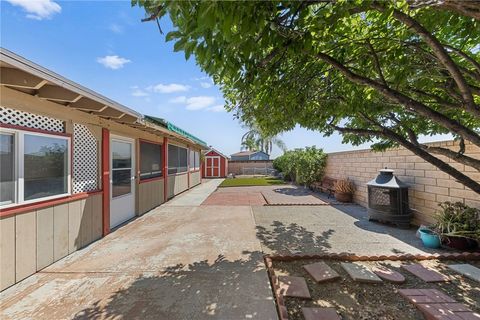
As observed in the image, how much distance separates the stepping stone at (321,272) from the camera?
3.10m

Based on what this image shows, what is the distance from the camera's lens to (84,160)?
4613 millimetres

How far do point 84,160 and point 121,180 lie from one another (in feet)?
5.19

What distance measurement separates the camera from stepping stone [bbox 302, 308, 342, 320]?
2312mm

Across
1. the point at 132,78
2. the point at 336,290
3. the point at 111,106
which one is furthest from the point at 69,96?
the point at 336,290

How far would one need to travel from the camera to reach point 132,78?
22.1 ft

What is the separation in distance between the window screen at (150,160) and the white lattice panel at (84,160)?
89.5 inches

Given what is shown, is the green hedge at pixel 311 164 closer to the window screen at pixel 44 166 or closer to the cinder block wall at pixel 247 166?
the window screen at pixel 44 166

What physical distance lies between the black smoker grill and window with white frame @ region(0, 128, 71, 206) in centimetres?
721

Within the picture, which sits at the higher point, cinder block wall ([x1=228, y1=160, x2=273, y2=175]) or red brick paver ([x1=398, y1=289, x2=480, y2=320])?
cinder block wall ([x1=228, y1=160, x2=273, y2=175])

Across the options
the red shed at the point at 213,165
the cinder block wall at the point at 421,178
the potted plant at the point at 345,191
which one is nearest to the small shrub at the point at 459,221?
the cinder block wall at the point at 421,178

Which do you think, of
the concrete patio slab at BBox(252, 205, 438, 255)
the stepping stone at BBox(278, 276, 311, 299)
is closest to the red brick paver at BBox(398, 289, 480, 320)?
the stepping stone at BBox(278, 276, 311, 299)

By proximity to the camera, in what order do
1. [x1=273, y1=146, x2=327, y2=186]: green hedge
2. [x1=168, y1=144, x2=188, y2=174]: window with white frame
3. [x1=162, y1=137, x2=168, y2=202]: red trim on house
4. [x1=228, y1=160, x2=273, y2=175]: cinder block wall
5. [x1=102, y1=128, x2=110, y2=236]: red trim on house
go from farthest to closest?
[x1=228, y1=160, x2=273, y2=175]: cinder block wall < [x1=273, y1=146, x2=327, y2=186]: green hedge < [x1=168, y1=144, x2=188, y2=174]: window with white frame < [x1=162, y1=137, x2=168, y2=202]: red trim on house < [x1=102, y1=128, x2=110, y2=236]: red trim on house

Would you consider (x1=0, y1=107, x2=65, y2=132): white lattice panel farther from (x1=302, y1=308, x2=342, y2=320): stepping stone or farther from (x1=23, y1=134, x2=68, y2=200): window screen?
(x1=302, y1=308, x2=342, y2=320): stepping stone

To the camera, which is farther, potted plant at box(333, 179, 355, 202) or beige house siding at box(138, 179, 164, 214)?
potted plant at box(333, 179, 355, 202)
